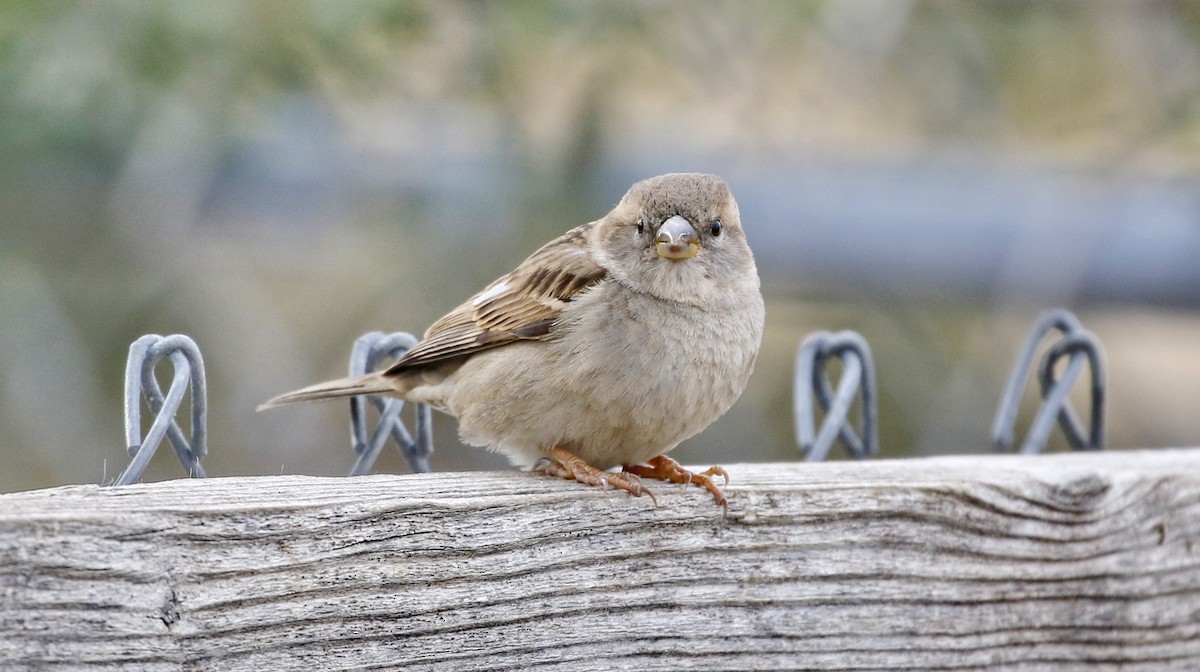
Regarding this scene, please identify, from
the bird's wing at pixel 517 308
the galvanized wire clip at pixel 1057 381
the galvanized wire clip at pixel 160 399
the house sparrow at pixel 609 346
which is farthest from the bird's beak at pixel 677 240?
the galvanized wire clip at pixel 160 399

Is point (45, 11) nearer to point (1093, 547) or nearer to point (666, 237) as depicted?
point (666, 237)

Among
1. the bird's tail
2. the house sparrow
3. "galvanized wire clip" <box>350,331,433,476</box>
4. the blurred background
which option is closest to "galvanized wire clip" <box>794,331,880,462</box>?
the house sparrow

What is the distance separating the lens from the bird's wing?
239cm

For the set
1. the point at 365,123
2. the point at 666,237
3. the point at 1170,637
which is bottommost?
the point at 1170,637

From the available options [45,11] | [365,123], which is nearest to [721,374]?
[365,123]

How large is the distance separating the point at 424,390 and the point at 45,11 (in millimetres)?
1489

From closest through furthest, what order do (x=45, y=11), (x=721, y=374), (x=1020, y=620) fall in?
(x=1020, y=620)
(x=721, y=374)
(x=45, y=11)

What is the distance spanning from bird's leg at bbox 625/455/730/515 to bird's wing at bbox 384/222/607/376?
29cm

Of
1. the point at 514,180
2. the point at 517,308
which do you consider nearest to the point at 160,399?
the point at 517,308

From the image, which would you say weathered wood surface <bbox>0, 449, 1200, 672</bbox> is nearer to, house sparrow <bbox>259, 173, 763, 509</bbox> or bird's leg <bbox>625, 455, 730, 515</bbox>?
bird's leg <bbox>625, 455, 730, 515</bbox>

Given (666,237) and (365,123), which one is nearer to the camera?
(666,237)

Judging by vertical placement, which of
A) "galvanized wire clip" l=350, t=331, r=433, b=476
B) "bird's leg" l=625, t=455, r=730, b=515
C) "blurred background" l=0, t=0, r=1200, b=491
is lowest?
"bird's leg" l=625, t=455, r=730, b=515

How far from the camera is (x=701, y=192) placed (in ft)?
8.41

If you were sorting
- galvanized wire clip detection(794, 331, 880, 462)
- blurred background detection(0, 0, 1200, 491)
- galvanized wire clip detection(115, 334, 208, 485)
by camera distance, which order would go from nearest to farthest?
galvanized wire clip detection(115, 334, 208, 485) < galvanized wire clip detection(794, 331, 880, 462) < blurred background detection(0, 0, 1200, 491)
